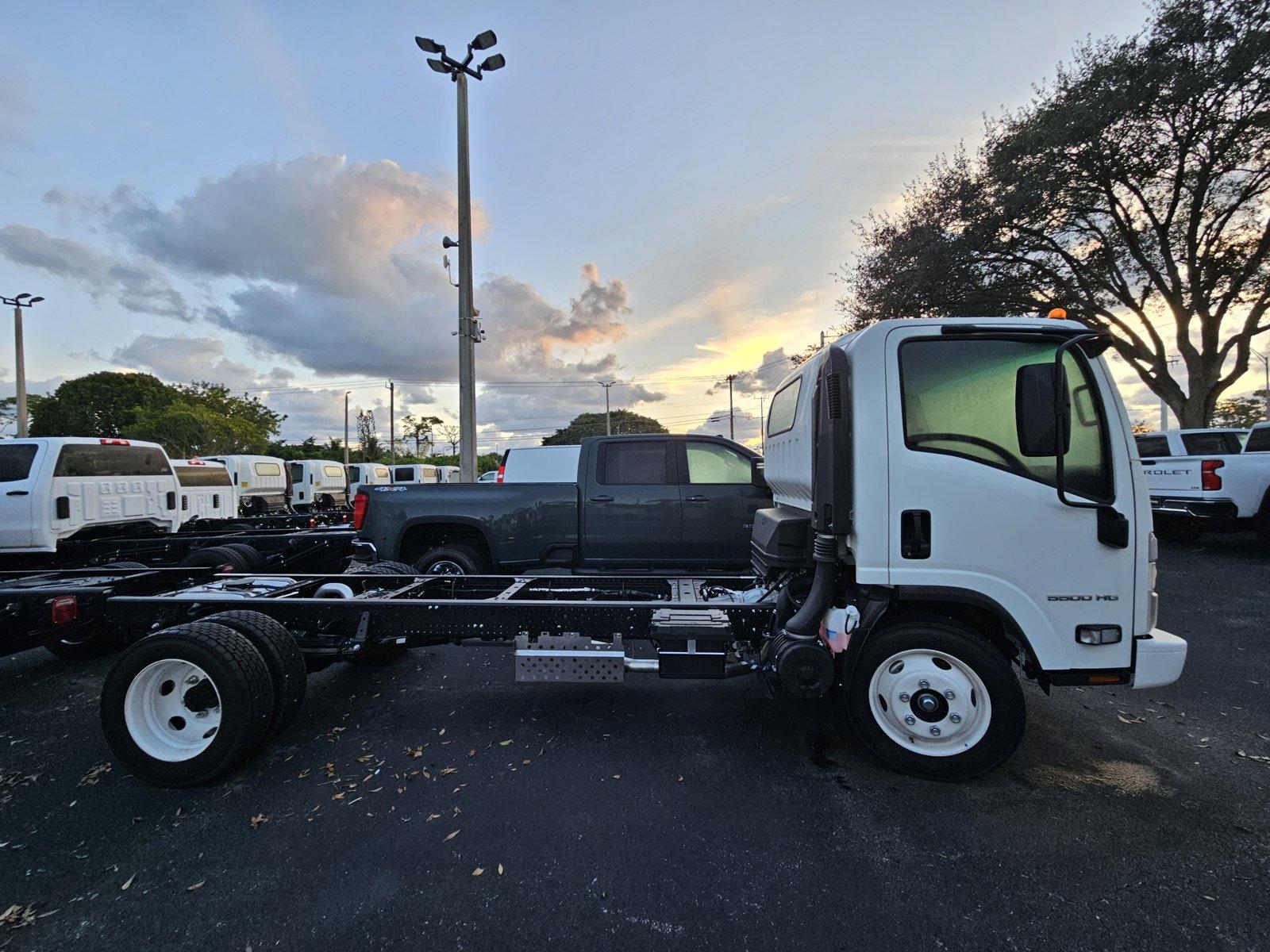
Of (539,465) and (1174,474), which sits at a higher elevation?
(539,465)

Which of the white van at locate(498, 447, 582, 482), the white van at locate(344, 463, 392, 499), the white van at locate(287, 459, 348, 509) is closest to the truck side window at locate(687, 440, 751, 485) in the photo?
the white van at locate(498, 447, 582, 482)

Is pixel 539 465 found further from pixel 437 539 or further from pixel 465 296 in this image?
pixel 465 296

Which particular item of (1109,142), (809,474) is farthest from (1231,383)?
(809,474)

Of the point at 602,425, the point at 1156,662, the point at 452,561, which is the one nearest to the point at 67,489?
the point at 452,561

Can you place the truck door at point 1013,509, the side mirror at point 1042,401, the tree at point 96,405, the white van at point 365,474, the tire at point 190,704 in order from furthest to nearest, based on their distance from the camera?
the tree at point 96,405 → the white van at point 365,474 → the tire at point 190,704 → the truck door at point 1013,509 → the side mirror at point 1042,401

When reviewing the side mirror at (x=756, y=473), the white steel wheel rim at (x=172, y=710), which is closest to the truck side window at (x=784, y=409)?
the side mirror at (x=756, y=473)

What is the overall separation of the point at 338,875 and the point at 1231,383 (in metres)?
22.2

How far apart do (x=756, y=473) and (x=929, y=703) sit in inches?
135

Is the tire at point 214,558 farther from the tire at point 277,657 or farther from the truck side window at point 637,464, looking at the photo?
the truck side window at point 637,464

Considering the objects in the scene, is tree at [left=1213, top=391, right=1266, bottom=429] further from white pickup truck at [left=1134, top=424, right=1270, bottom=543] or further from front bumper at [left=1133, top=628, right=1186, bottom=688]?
front bumper at [left=1133, top=628, right=1186, bottom=688]

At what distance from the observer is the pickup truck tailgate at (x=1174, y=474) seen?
9086 millimetres

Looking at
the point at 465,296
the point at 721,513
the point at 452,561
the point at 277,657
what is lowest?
the point at 277,657

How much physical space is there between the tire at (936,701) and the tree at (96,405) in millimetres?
51477

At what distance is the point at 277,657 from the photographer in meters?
3.42
